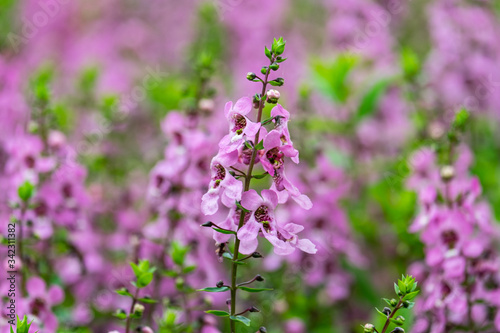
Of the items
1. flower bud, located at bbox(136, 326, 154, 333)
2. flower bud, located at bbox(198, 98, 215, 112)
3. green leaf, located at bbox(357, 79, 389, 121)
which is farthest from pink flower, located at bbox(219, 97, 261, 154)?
green leaf, located at bbox(357, 79, 389, 121)

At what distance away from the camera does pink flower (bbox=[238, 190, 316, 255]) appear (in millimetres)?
1322

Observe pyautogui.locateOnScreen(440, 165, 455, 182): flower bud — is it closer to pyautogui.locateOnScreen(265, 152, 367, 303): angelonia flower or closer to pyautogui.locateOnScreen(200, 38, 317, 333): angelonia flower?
pyautogui.locateOnScreen(265, 152, 367, 303): angelonia flower

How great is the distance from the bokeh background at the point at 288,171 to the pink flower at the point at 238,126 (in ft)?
1.75

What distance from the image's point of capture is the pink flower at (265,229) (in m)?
1.32

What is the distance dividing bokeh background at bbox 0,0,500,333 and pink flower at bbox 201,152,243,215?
1.42 feet

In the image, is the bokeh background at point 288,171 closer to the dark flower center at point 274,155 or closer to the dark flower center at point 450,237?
the dark flower center at point 450,237

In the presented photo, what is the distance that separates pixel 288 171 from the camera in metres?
2.78

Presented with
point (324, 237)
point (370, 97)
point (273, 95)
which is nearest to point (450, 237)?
point (324, 237)

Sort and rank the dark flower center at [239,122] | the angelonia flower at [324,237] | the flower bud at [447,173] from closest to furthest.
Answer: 1. the dark flower center at [239,122]
2. the flower bud at [447,173]
3. the angelonia flower at [324,237]

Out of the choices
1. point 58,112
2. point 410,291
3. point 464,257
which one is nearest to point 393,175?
point 464,257

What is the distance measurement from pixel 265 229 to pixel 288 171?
142 cm

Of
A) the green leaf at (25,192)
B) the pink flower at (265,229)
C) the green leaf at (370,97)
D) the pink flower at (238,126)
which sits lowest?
the pink flower at (265,229)

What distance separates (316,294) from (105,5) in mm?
5468

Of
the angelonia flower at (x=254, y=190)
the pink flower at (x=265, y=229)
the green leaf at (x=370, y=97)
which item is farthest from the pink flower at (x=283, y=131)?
the green leaf at (x=370, y=97)
